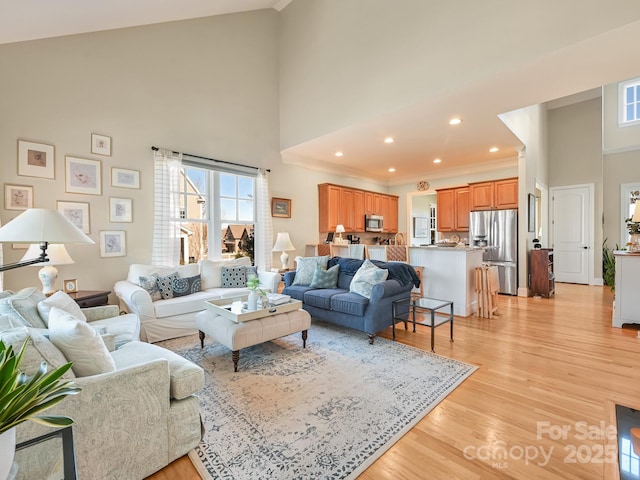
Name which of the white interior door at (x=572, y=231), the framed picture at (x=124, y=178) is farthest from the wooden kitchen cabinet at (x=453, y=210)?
the framed picture at (x=124, y=178)

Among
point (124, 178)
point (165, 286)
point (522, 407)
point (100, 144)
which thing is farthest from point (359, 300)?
point (100, 144)

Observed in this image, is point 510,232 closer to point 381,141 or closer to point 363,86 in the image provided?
point 381,141

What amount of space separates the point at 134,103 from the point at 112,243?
1.93 m

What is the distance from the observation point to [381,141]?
5148 millimetres

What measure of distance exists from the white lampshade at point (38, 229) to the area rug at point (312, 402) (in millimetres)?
1464

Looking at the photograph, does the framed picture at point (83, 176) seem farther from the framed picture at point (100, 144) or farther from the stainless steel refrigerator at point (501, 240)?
the stainless steel refrigerator at point (501, 240)

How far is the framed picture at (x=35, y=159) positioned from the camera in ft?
10.7

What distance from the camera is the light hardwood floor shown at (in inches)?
61.9

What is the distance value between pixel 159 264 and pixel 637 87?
33.5ft

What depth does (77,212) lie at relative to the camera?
11.9ft

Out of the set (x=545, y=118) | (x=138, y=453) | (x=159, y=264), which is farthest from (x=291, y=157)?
(x=545, y=118)

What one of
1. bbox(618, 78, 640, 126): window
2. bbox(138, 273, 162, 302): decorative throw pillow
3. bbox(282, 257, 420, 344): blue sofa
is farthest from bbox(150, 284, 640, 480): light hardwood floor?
bbox(618, 78, 640, 126): window

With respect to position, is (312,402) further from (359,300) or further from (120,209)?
(120,209)

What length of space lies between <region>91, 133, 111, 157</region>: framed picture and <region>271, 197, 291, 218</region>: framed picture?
2.68 metres
